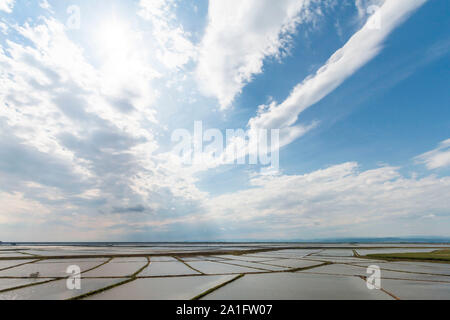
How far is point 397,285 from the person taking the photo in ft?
A: 38.7

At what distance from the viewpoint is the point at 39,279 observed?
13.5 metres

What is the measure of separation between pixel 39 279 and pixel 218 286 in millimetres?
11080

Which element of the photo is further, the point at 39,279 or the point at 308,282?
the point at 39,279

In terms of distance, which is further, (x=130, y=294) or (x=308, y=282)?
(x=308, y=282)
